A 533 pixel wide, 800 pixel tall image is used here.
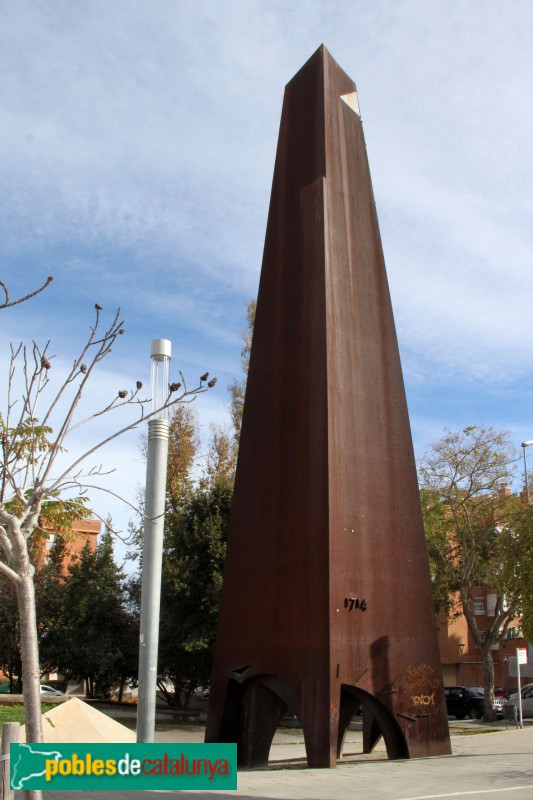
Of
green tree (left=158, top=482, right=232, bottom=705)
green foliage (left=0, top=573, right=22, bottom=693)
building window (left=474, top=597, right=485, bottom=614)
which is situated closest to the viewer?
green tree (left=158, top=482, right=232, bottom=705)

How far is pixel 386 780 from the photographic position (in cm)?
986

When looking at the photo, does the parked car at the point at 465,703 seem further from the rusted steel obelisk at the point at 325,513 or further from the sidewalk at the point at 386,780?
the rusted steel obelisk at the point at 325,513

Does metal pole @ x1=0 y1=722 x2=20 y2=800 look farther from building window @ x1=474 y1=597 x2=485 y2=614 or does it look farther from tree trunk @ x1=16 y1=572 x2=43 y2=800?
building window @ x1=474 y1=597 x2=485 y2=614

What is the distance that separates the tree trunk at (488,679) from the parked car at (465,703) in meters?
4.38

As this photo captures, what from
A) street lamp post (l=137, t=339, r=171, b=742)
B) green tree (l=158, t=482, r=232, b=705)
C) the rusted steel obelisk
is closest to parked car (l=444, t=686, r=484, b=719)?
green tree (l=158, t=482, r=232, b=705)

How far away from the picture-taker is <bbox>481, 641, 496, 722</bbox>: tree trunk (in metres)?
25.0

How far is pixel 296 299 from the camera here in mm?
14203

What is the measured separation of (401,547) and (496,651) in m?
33.8

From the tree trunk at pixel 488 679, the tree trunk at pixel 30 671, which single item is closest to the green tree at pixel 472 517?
the tree trunk at pixel 488 679

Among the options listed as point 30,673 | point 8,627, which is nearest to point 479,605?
point 8,627

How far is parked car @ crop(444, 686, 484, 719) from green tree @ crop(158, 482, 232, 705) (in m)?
12.4

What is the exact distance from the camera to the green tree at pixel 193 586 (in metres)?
22.6

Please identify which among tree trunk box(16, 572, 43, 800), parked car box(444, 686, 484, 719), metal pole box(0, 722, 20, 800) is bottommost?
parked car box(444, 686, 484, 719)

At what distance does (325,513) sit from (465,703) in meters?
22.5
